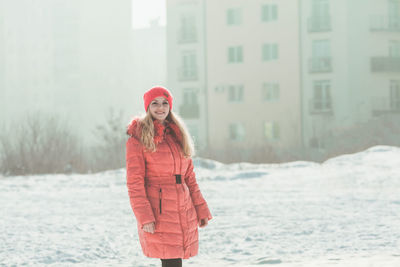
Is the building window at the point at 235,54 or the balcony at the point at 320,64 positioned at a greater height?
the building window at the point at 235,54

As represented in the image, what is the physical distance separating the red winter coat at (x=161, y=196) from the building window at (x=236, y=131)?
29776 millimetres

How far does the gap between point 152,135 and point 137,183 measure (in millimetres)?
322

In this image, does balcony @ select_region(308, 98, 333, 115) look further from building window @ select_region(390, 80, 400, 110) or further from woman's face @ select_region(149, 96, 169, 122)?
woman's face @ select_region(149, 96, 169, 122)

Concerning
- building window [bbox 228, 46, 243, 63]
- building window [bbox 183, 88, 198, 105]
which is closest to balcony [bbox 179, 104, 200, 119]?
building window [bbox 183, 88, 198, 105]

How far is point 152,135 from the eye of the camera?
365cm

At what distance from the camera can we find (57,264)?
6.01m

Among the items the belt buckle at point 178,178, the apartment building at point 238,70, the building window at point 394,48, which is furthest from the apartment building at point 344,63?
the belt buckle at point 178,178

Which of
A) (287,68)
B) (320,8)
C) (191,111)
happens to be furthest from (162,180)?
(191,111)

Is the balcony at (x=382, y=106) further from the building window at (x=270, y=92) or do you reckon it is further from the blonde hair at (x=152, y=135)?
the blonde hair at (x=152, y=135)

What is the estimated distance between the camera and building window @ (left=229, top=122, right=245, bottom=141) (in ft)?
110

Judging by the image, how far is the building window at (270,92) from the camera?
32.9 m

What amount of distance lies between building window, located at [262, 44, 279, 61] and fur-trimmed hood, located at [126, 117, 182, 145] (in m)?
29.5

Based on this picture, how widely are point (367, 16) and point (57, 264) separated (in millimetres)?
29254

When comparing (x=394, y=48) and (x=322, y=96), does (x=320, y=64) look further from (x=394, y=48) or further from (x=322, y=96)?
(x=394, y=48)
